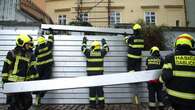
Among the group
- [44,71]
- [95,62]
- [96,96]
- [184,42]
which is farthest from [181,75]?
[44,71]

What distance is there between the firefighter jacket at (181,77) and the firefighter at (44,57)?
19.3 ft

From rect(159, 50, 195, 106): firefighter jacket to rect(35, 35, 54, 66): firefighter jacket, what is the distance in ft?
19.7

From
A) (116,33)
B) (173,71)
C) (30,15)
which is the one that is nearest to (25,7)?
(30,15)

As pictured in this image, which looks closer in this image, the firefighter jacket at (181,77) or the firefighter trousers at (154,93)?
the firefighter jacket at (181,77)

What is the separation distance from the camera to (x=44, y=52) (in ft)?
37.4

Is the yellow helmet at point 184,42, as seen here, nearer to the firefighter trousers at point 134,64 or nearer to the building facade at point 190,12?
the firefighter trousers at point 134,64

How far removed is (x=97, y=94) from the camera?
1102 centimetres

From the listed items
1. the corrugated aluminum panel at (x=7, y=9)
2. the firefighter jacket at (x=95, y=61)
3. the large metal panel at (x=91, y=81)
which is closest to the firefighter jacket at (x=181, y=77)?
the large metal panel at (x=91, y=81)

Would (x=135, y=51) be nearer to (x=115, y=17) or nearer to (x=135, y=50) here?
(x=135, y=50)

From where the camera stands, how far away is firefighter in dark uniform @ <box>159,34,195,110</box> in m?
5.80

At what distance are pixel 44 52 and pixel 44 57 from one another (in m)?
0.18

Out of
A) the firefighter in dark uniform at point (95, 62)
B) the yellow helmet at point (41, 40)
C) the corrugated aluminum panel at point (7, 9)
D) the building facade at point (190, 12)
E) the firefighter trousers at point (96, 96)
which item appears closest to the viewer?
the firefighter trousers at point (96, 96)

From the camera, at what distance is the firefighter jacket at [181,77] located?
19.0 ft

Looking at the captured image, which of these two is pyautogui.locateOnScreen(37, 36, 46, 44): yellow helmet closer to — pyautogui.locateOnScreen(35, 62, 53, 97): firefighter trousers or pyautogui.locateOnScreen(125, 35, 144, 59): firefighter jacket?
pyautogui.locateOnScreen(35, 62, 53, 97): firefighter trousers
